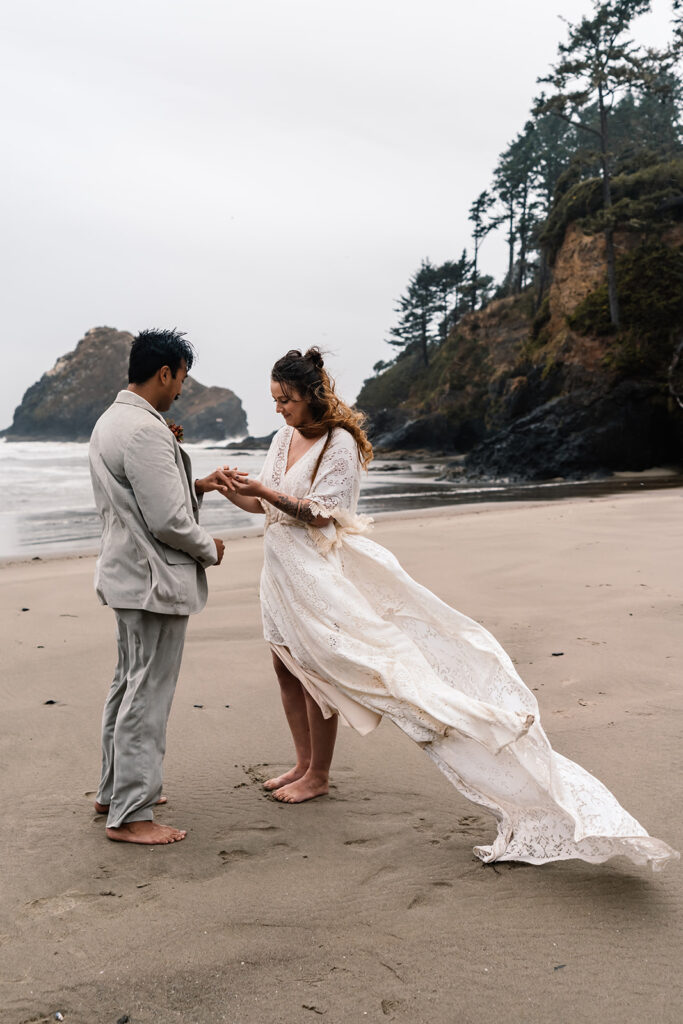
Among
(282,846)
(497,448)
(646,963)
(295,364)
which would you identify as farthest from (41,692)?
(497,448)

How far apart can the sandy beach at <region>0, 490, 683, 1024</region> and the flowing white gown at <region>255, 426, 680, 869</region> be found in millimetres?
220

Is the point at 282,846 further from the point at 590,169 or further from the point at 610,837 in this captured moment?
the point at 590,169

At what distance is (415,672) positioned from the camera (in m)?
3.09

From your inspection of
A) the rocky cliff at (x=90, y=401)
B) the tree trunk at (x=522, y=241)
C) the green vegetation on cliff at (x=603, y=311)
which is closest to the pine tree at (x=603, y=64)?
the green vegetation on cliff at (x=603, y=311)

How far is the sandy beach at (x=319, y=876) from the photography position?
216cm

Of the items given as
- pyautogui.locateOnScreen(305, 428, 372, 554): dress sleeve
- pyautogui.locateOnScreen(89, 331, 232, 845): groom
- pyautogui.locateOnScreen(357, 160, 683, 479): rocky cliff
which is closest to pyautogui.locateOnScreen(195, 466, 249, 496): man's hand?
pyautogui.locateOnScreen(89, 331, 232, 845): groom

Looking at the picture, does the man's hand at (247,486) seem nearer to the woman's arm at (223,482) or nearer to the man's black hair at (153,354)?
the woman's arm at (223,482)

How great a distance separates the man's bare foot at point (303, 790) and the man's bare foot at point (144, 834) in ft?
Answer: 1.60

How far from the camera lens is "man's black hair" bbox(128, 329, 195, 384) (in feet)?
10.0

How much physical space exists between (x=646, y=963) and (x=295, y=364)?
2418mm

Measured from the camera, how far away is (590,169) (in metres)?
43.7

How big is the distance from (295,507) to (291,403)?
1.47 ft

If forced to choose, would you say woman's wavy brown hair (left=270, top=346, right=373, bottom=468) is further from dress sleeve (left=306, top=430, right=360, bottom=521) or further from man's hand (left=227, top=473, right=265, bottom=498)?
man's hand (left=227, top=473, right=265, bottom=498)

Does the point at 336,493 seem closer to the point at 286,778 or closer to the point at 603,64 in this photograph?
the point at 286,778
